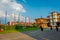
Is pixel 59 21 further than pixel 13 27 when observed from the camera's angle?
→ Yes

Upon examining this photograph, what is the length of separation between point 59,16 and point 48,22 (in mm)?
11783

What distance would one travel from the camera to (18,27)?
4819cm

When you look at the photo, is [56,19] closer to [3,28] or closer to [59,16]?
[59,16]

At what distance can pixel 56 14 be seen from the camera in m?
104

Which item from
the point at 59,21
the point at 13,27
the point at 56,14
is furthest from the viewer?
the point at 56,14

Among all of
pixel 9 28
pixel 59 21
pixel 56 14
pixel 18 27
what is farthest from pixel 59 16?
pixel 9 28

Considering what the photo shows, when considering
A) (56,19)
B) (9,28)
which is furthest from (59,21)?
(9,28)

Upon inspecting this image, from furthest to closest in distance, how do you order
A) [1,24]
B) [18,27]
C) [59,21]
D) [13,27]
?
[59,21]
[18,27]
[13,27]
[1,24]

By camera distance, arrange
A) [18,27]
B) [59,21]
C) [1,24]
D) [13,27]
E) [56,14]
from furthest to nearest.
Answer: [56,14] → [59,21] → [18,27] → [13,27] → [1,24]

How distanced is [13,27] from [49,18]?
60780 millimetres

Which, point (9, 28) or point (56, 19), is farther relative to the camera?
point (56, 19)

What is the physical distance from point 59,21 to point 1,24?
63.5 meters

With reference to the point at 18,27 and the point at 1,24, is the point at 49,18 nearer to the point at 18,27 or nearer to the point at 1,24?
the point at 18,27

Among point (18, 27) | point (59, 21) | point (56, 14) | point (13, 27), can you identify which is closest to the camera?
point (13, 27)
